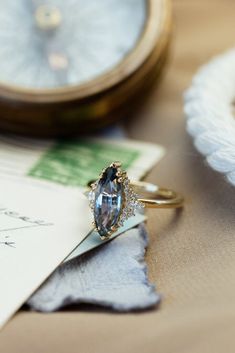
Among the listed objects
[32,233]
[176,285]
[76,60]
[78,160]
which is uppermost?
[76,60]

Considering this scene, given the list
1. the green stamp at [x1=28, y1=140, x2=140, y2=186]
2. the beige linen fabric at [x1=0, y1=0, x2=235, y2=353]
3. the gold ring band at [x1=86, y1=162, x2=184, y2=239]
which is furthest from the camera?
the green stamp at [x1=28, y1=140, x2=140, y2=186]

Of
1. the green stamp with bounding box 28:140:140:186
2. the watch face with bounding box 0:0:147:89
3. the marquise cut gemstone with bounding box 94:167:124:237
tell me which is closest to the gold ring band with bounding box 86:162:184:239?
the marquise cut gemstone with bounding box 94:167:124:237

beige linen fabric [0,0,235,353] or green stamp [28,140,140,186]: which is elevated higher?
green stamp [28,140,140,186]

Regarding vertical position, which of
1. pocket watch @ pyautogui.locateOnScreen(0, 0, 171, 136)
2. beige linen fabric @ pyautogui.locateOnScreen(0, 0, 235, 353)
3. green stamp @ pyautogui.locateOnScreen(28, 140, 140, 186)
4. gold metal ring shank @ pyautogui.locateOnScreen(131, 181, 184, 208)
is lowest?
beige linen fabric @ pyautogui.locateOnScreen(0, 0, 235, 353)

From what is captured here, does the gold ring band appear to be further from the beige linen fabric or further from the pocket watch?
the pocket watch

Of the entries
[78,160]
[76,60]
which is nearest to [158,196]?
[78,160]

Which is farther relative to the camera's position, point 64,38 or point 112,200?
point 64,38

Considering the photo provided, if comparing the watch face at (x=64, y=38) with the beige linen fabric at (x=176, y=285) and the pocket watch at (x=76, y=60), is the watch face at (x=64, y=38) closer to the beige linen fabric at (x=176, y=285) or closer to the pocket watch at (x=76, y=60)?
the pocket watch at (x=76, y=60)

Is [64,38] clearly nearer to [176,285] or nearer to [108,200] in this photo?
[108,200]
